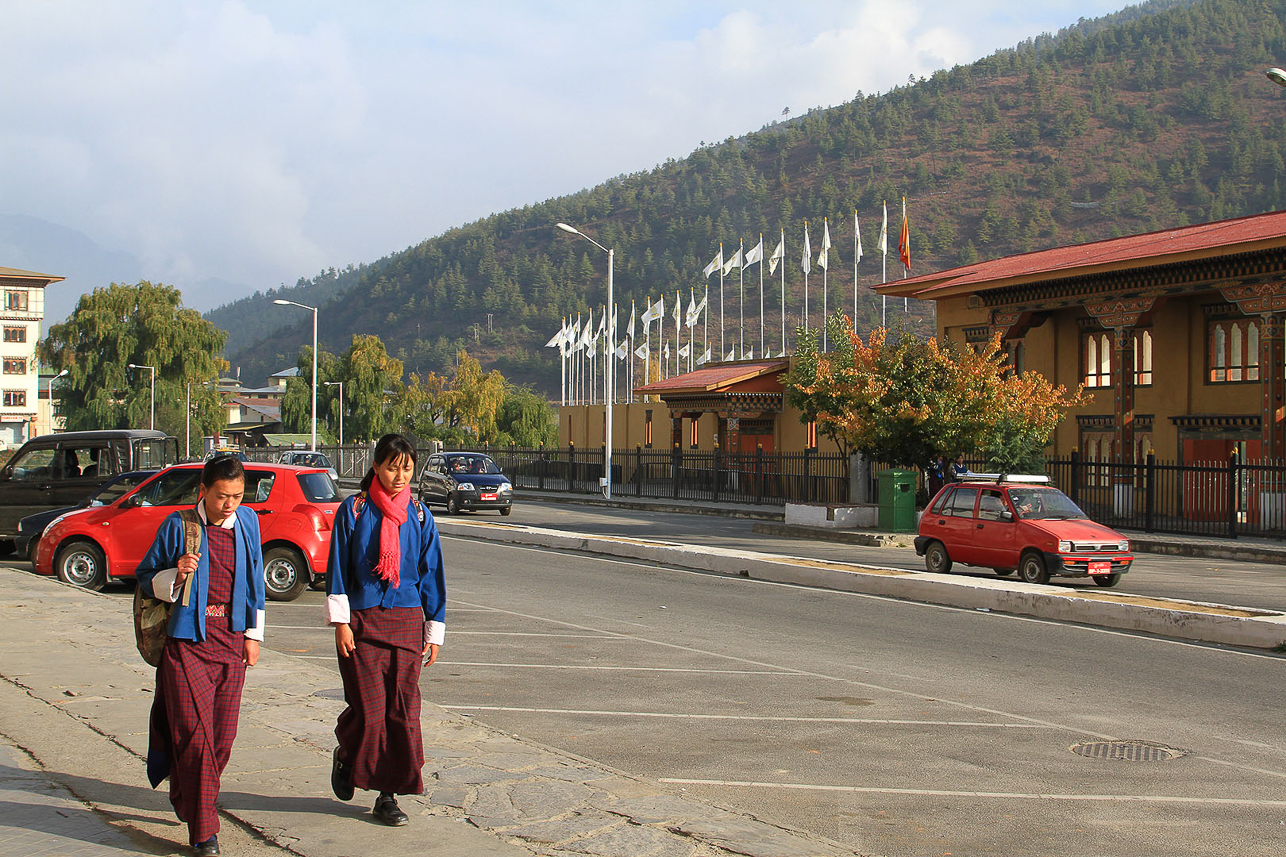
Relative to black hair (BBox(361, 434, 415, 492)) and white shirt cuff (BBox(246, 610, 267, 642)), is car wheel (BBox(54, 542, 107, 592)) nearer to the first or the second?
white shirt cuff (BBox(246, 610, 267, 642))

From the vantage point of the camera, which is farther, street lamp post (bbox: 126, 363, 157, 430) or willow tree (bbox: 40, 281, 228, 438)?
willow tree (bbox: 40, 281, 228, 438)

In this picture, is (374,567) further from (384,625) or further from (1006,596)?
(1006,596)

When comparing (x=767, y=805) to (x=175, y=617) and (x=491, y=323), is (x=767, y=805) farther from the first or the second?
(x=491, y=323)

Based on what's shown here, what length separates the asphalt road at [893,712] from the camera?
6.23 metres

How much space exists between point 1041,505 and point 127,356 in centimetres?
7786

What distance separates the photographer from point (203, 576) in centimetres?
544

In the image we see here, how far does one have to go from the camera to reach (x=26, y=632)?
11273 mm

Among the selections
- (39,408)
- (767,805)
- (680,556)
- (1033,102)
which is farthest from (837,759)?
(1033,102)

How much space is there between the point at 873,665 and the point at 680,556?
30.8ft

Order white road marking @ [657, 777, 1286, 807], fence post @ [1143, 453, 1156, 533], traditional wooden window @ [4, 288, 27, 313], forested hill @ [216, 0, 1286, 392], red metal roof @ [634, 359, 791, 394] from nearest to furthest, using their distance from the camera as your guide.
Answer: white road marking @ [657, 777, 1286, 807] → fence post @ [1143, 453, 1156, 533] → red metal roof @ [634, 359, 791, 394] → traditional wooden window @ [4, 288, 27, 313] → forested hill @ [216, 0, 1286, 392]

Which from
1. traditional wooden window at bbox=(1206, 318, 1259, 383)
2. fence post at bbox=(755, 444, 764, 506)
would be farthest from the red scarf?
fence post at bbox=(755, 444, 764, 506)

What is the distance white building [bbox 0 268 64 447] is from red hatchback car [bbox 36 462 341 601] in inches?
3788

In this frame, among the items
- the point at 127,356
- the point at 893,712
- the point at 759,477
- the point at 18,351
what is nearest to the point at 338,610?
the point at 893,712

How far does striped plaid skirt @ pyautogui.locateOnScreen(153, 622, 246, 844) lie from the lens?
5195 mm
